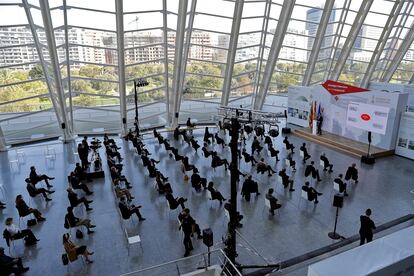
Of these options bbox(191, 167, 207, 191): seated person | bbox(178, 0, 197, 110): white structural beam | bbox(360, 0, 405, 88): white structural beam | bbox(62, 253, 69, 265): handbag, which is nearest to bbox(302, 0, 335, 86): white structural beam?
bbox(360, 0, 405, 88): white structural beam

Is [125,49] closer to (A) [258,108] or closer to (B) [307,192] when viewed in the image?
(A) [258,108]

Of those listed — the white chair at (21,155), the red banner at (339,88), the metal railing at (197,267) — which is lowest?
the white chair at (21,155)

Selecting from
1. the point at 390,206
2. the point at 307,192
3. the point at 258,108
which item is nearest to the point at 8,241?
the point at 307,192

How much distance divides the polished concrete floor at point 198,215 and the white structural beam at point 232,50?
5629mm

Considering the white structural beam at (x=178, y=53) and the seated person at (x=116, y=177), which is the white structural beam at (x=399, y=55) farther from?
the seated person at (x=116, y=177)

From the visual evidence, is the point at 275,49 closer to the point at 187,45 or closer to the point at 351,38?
the point at 187,45

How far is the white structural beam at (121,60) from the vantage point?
13.0m

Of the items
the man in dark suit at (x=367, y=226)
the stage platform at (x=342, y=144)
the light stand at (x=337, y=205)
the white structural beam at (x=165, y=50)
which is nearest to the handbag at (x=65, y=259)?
the light stand at (x=337, y=205)

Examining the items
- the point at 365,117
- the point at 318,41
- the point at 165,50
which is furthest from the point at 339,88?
the point at 165,50

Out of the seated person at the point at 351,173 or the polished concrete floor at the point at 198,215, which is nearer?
the polished concrete floor at the point at 198,215

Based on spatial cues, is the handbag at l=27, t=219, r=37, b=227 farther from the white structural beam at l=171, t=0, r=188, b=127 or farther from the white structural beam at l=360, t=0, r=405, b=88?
the white structural beam at l=360, t=0, r=405, b=88

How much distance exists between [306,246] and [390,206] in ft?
12.0

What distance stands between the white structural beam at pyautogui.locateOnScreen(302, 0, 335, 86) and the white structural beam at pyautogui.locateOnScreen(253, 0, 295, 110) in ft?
9.04

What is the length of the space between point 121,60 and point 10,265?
33.2ft
